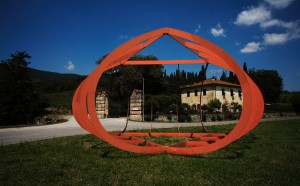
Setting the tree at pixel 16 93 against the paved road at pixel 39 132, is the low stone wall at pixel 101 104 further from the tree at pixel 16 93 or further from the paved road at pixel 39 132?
the paved road at pixel 39 132

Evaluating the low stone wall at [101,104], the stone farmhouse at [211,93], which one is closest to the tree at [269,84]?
the stone farmhouse at [211,93]

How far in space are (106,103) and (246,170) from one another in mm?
29858

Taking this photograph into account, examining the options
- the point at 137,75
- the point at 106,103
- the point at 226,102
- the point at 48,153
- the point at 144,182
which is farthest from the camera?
the point at 226,102

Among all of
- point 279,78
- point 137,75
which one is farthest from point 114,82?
point 279,78

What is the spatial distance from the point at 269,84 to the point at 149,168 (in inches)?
2729

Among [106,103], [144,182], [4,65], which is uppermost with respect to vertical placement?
[4,65]

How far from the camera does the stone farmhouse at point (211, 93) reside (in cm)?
4941

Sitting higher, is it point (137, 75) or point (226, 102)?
point (137, 75)

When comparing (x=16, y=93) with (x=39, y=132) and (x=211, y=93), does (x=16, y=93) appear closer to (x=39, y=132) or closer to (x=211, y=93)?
(x=39, y=132)

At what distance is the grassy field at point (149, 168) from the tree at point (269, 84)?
65276mm

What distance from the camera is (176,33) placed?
7152 mm

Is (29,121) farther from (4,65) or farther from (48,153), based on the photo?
(48,153)

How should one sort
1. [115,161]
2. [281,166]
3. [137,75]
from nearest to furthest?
[281,166] → [115,161] → [137,75]

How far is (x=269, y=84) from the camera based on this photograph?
68438 millimetres
